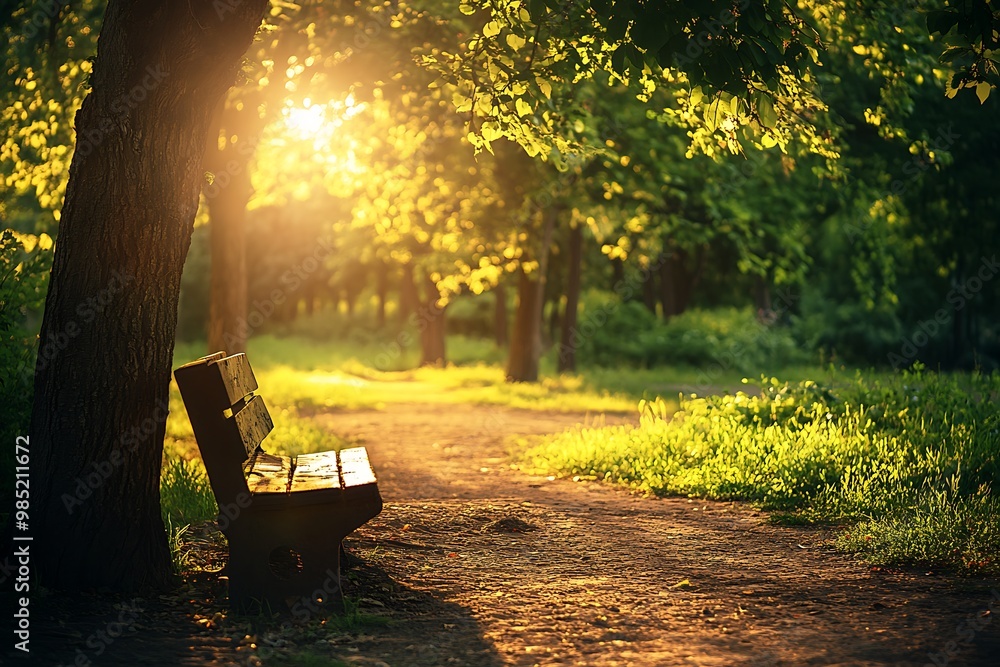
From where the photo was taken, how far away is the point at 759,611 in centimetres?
557

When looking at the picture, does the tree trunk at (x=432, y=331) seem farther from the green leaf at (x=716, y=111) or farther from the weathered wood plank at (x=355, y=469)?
the green leaf at (x=716, y=111)

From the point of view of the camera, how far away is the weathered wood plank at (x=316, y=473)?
563cm

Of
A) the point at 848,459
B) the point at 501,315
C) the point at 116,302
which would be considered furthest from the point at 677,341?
the point at 116,302

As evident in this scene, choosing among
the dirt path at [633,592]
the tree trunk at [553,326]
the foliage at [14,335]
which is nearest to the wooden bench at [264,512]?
the dirt path at [633,592]

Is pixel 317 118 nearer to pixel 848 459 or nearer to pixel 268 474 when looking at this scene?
pixel 848 459

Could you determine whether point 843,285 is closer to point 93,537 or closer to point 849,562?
point 849,562

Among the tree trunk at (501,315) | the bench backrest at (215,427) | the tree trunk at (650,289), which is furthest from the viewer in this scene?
the tree trunk at (650,289)

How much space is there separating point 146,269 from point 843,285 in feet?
91.7

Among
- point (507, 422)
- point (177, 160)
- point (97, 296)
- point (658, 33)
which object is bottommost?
point (507, 422)

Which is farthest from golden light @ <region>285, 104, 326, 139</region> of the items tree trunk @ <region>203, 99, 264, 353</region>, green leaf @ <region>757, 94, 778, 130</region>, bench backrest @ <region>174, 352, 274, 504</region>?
bench backrest @ <region>174, 352, 274, 504</region>

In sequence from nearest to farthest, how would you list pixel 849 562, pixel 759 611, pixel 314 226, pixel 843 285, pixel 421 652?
1. pixel 421 652
2. pixel 759 611
3. pixel 849 562
4. pixel 843 285
5. pixel 314 226

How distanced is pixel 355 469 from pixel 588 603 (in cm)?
156

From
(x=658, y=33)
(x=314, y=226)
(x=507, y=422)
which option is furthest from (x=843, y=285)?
(x=658, y=33)

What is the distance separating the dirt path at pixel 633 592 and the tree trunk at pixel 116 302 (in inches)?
61.3
